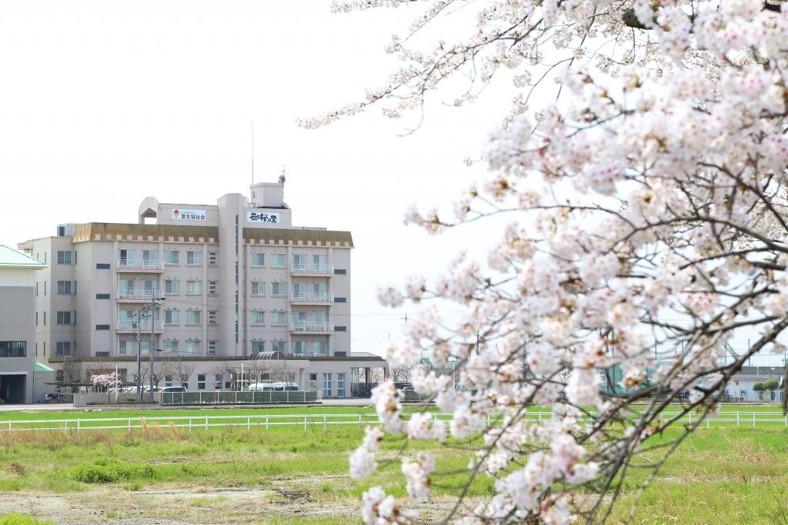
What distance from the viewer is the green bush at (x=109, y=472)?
740 inches

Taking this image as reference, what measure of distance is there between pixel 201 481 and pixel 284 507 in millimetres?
4014

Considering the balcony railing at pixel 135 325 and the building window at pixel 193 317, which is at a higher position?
→ the building window at pixel 193 317

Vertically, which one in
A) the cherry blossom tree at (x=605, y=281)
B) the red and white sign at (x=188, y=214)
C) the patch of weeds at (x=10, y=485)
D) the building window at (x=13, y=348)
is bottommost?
the patch of weeds at (x=10, y=485)

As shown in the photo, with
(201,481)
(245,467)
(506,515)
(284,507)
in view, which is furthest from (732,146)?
(245,467)

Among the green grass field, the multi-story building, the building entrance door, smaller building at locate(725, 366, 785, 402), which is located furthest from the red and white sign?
the green grass field

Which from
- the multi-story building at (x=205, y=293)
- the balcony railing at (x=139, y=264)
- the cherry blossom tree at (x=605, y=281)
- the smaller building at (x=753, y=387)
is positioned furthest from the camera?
the balcony railing at (x=139, y=264)

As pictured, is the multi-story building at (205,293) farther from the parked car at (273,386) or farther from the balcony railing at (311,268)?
the parked car at (273,386)

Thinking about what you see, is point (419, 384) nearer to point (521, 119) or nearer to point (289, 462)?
point (521, 119)

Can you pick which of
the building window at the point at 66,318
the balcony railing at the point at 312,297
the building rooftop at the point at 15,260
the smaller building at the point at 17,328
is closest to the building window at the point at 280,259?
the balcony railing at the point at 312,297

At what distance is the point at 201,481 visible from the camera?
1872 centimetres

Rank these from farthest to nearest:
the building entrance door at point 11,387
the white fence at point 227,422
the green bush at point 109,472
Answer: the building entrance door at point 11,387, the white fence at point 227,422, the green bush at point 109,472

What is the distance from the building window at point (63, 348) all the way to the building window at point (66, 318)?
1339 mm

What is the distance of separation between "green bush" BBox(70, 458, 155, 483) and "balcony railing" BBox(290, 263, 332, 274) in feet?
190

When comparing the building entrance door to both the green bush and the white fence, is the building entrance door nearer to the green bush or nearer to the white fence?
the white fence
